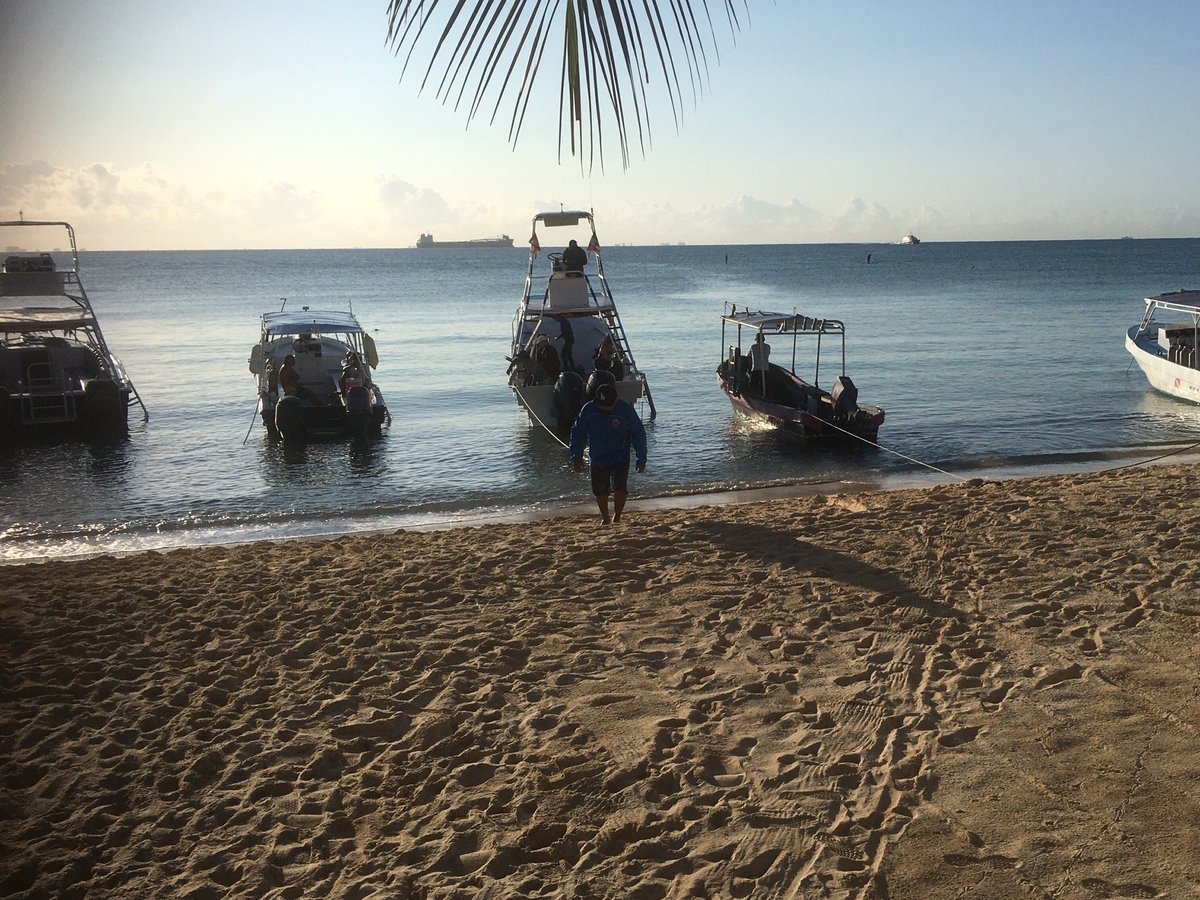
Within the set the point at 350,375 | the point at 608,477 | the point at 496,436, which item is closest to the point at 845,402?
the point at 496,436

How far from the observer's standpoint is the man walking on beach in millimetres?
9492

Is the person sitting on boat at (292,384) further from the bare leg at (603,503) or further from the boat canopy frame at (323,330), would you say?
the bare leg at (603,503)

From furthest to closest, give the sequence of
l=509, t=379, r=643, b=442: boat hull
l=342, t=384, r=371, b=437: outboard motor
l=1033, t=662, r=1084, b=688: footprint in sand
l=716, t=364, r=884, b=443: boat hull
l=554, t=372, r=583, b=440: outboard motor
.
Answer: l=342, t=384, r=371, b=437: outboard motor, l=509, t=379, r=643, b=442: boat hull, l=554, t=372, r=583, b=440: outboard motor, l=716, t=364, r=884, b=443: boat hull, l=1033, t=662, r=1084, b=688: footprint in sand

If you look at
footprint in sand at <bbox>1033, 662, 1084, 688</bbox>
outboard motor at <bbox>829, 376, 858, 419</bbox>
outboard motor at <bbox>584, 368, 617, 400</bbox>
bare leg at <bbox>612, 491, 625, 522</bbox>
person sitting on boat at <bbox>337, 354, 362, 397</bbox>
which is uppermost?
outboard motor at <bbox>584, 368, 617, 400</bbox>

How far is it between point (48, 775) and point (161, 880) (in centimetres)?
130

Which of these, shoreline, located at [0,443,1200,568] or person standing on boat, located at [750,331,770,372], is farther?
person standing on boat, located at [750,331,770,372]

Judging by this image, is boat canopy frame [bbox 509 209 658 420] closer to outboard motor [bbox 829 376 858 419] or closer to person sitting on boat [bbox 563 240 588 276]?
person sitting on boat [bbox 563 240 588 276]

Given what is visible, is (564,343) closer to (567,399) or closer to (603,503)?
(567,399)

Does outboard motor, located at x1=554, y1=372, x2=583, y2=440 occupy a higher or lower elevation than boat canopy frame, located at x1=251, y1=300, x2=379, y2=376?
lower

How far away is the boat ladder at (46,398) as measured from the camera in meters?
20.5

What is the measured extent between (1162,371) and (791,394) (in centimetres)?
1073

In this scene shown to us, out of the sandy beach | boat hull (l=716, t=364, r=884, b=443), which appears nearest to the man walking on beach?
the sandy beach

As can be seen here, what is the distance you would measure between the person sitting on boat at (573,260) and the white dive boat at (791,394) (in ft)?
12.5

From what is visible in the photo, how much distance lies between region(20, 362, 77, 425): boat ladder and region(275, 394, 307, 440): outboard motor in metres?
4.91
